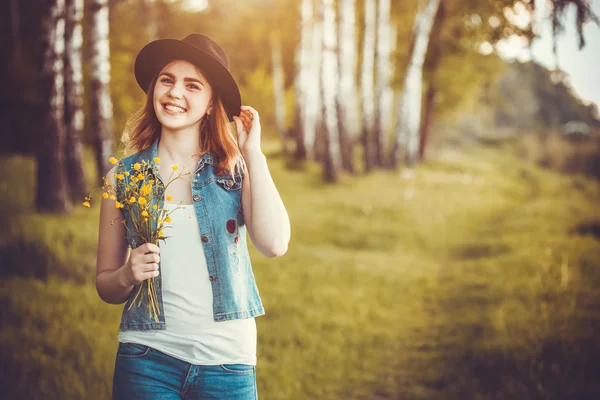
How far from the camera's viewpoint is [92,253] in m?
6.85

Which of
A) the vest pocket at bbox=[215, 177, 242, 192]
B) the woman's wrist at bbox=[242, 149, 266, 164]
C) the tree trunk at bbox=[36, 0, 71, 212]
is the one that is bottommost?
the vest pocket at bbox=[215, 177, 242, 192]

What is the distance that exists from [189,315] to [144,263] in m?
0.27

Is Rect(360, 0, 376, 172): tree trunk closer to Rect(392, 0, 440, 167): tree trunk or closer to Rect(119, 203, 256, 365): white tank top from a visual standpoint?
Rect(392, 0, 440, 167): tree trunk

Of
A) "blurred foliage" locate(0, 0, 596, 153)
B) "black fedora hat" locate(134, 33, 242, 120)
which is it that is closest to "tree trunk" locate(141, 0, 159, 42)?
"blurred foliage" locate(0, 0, 596, 153)

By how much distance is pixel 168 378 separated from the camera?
2104 millimetres

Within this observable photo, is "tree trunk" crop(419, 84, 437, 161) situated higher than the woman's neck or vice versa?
"tree trunk" crop(419, 84, 437, 161)

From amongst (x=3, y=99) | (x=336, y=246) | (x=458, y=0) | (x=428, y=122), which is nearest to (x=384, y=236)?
(x=336, y=246)

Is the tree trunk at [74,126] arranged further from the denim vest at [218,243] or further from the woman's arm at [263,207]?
the woman's arm at [263,207]

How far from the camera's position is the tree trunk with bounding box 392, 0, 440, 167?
1736 centimetres

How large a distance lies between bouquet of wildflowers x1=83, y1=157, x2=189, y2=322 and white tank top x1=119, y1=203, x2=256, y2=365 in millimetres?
55

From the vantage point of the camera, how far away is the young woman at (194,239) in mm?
2115

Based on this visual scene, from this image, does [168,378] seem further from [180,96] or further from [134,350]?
[180,96]

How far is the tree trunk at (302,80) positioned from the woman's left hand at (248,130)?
14400 millimetres

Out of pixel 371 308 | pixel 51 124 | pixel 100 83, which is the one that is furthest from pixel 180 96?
pixel 100 83
